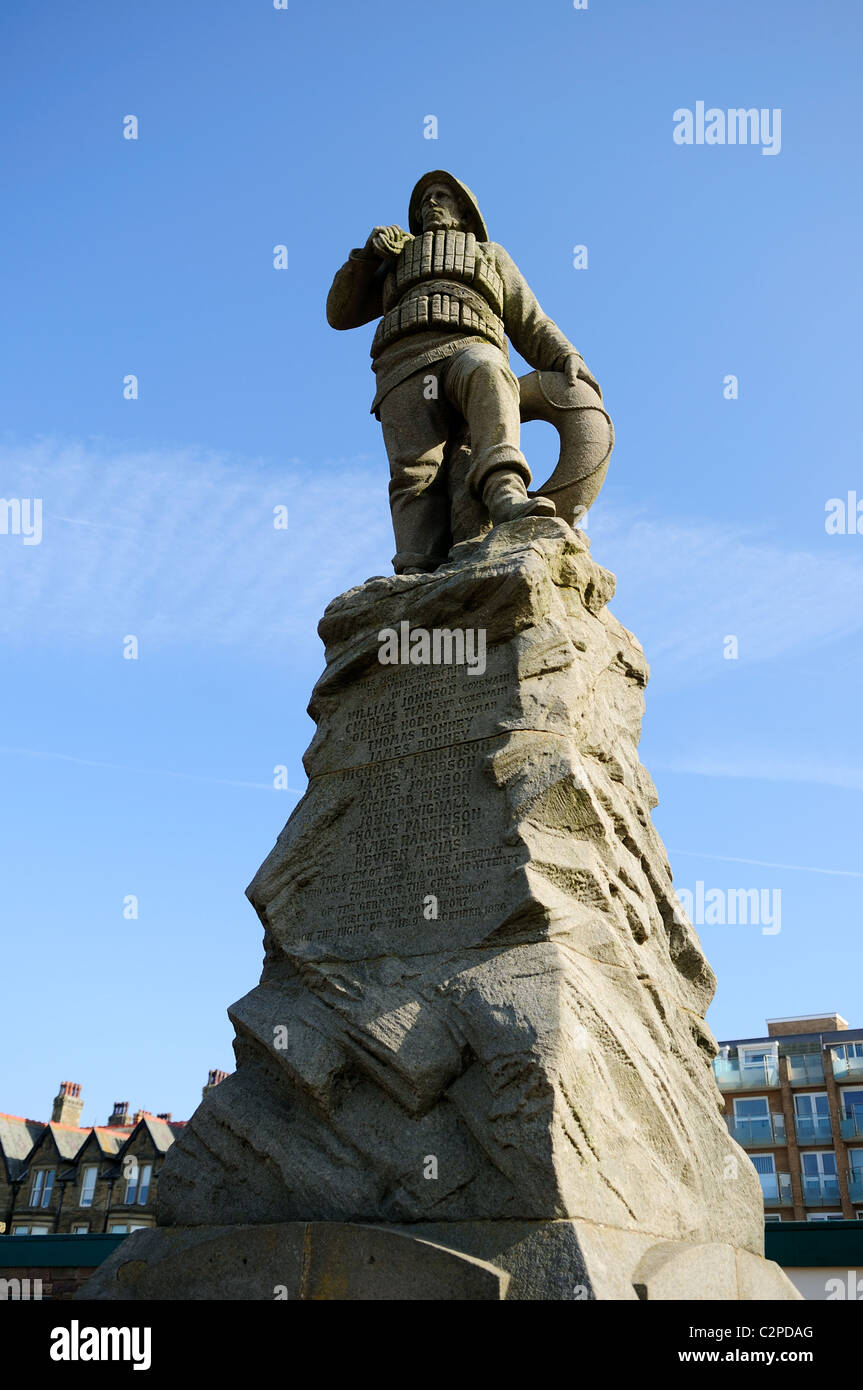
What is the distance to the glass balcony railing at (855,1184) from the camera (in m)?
30.2

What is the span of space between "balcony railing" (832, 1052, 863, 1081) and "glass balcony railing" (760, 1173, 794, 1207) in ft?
10.1

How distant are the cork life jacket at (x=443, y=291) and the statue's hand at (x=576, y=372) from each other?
44cm

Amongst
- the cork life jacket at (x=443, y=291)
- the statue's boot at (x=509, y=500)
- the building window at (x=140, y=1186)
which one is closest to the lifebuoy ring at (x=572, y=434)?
the cork life jacket at (x=443, y=291)

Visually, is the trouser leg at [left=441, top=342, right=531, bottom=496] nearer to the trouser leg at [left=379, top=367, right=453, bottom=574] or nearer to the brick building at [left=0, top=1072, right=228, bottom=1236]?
the trouser leg at [left=379, top=367, right=453, bottom=574]

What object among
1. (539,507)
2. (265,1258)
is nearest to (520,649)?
(539,507)

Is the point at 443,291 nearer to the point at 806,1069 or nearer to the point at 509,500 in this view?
the point at 509,500

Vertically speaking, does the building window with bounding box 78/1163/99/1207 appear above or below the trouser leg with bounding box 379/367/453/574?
below

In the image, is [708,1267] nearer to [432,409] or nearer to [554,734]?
[554,734]

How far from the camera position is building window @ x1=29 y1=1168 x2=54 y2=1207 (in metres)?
35.6

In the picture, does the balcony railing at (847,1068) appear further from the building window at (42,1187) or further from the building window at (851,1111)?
the building window at (42,1187)

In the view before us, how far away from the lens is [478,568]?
5547 millimetres

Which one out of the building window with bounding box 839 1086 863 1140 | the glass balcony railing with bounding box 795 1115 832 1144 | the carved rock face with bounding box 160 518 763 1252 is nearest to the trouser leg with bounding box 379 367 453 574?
the carved rock face with bounding box 160 518 763 1252

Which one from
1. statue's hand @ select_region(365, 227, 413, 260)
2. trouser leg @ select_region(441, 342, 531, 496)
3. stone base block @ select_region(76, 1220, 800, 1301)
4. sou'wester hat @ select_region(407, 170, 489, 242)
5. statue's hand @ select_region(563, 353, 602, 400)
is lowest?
stone base block @ select_region(76, 1220, 800, 1301)
